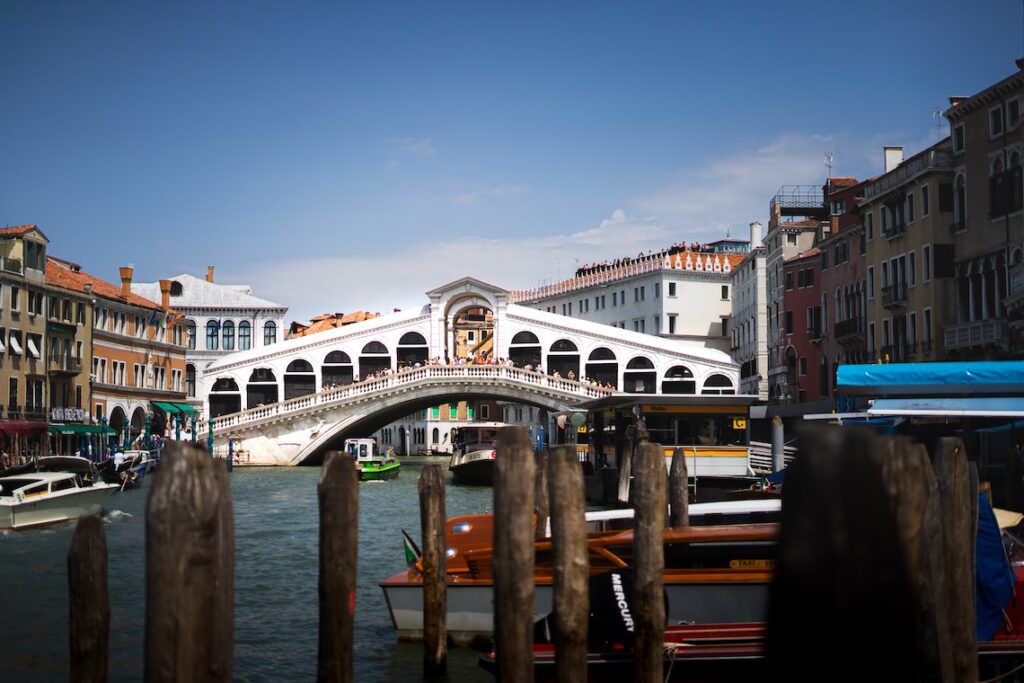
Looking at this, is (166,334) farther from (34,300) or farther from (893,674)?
(893,674)

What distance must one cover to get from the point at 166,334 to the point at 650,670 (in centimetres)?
3742

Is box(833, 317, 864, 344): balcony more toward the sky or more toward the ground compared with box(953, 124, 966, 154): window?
more toward the ground

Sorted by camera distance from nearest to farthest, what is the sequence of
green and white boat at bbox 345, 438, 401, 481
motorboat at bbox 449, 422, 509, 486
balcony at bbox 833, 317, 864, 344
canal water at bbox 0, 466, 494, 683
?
Answer: canal water at bbox 0, 466, 494, 683
motorboat at bbox 449, 422, 509, 486
balcony at bbox 833, 317, 864, 344
green and white boat at bbox 345, 438, 401, 481

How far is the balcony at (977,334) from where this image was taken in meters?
19.8

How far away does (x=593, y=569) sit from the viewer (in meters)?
7.26

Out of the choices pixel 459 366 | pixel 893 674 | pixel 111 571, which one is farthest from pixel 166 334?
pixel 893 674

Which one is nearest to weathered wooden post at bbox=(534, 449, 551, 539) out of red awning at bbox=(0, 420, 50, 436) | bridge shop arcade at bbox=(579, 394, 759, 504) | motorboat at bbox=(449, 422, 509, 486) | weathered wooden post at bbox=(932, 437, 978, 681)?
weathered wooden post at bbox=(932, 437, 978, 681)

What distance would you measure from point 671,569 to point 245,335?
4365 cm

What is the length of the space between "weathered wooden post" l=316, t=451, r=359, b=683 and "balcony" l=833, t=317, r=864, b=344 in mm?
24787

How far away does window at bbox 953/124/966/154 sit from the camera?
72.3 ft

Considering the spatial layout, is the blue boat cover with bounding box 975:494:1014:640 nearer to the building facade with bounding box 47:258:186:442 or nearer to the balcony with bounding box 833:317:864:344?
the balcony with bounding box 833:317:864:344

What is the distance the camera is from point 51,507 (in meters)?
17.1

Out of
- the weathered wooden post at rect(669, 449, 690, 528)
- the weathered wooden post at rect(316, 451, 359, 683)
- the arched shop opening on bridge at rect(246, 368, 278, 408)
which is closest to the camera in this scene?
the weathered wooden post at rect(316, 451, 359, 683)

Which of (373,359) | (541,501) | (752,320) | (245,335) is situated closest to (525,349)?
(373,359)
